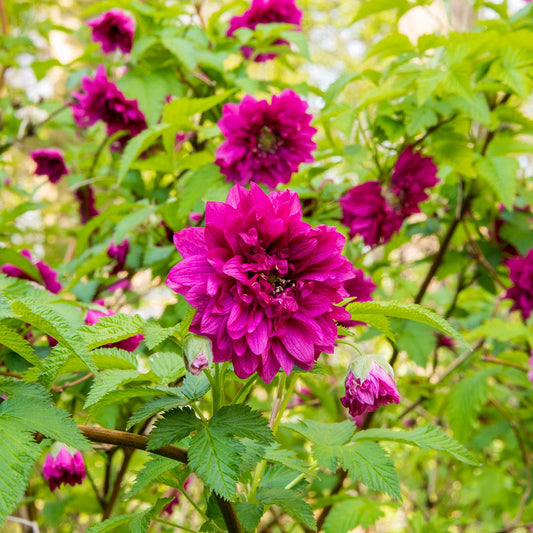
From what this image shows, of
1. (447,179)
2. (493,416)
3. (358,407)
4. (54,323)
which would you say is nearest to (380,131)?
(447,179)

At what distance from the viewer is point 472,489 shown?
10.3 ft

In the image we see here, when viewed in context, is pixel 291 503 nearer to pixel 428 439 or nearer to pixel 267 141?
pixel 428 439

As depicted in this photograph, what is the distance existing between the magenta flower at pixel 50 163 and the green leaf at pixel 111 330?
52.2 inches

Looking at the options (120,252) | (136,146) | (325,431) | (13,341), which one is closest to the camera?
(13,341)

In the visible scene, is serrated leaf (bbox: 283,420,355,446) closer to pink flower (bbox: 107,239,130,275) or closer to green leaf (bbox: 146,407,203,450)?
green leaf (bbox: 146,407,203,450)

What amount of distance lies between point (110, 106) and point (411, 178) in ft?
2.63

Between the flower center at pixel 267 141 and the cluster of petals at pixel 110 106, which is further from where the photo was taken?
the cluster of petals at pixel 110 106

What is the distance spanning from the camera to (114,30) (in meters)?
1.53

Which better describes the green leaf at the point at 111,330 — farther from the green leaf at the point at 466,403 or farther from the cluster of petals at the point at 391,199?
the green leaf at the point at 466,403

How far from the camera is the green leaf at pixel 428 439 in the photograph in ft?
2.23

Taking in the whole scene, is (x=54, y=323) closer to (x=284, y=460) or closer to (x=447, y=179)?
(x=284, y=460)

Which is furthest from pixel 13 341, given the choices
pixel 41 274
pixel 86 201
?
pixel 86 201

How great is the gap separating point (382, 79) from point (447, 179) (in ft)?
1.24

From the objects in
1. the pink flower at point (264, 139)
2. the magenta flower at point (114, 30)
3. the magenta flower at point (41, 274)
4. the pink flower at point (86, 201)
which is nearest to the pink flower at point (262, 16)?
the magenta flower at point (114, 30)
